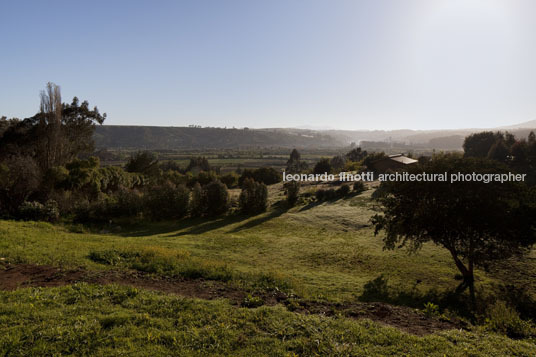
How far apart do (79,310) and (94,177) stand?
91.9 ft

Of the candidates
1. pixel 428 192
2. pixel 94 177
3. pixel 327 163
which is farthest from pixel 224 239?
A: pixel 327 163

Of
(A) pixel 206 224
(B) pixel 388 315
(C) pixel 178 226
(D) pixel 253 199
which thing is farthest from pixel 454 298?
(D) pixel 253 199

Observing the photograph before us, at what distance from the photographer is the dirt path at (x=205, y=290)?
23.3ft

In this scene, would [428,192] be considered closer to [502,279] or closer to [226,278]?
[502,279]

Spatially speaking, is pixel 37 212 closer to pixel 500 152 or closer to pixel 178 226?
pixel 178 226

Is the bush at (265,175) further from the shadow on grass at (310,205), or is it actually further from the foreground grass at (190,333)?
the foreground grass at (190,333)

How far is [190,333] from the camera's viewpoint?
18.7ft

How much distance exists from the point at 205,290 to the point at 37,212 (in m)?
18.0

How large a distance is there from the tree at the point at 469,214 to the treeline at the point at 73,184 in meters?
18.4

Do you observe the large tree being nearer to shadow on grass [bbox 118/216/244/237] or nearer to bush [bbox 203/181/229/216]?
shadow on grass [bbox 118/216/244/237]

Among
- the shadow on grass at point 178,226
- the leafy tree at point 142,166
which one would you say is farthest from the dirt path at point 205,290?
the leafy tree at point 142,166

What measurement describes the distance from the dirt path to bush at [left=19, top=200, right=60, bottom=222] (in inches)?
491

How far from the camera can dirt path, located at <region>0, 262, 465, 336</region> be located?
7.11 m

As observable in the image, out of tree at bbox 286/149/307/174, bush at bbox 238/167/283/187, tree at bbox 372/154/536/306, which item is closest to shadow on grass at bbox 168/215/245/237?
tree at bbox 372/154/536/306
